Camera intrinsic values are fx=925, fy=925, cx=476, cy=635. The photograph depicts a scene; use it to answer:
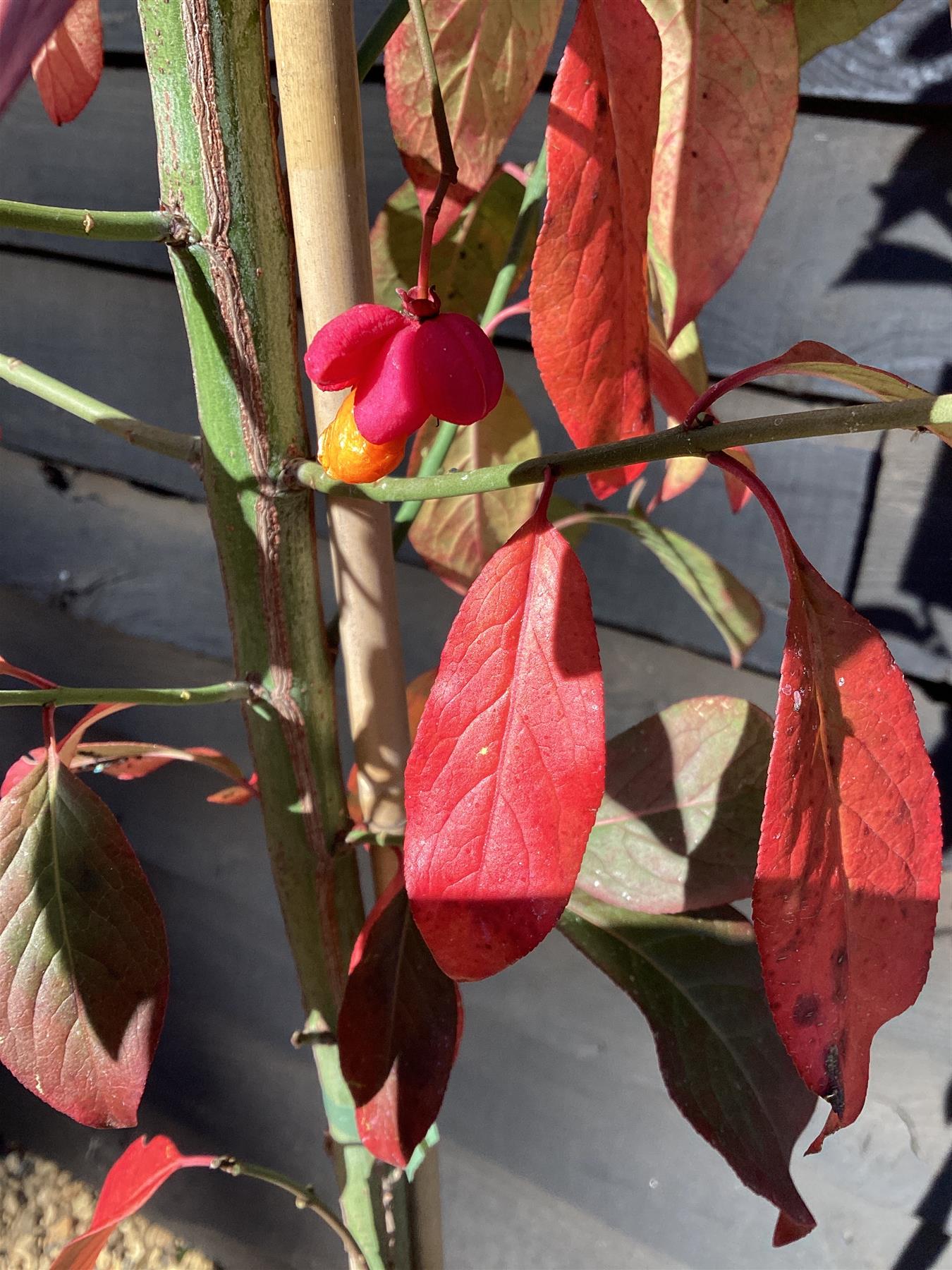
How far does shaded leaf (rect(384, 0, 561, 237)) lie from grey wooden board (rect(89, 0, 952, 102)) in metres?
0.24

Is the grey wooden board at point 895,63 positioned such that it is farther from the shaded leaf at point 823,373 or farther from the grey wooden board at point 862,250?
the shaded leaf at point 823,373

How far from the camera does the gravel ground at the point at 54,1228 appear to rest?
1.12 meters

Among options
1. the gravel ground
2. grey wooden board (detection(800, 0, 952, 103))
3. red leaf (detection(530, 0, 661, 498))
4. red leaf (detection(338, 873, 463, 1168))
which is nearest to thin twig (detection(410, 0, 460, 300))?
red leaf (detection(530, 0, 661, 498))

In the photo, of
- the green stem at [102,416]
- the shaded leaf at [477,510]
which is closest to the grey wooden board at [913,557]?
the shaded leaf at [477,510]

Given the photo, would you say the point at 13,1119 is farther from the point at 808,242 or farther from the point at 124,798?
the point at 808,242

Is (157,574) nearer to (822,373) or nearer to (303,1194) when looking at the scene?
(303,1194)

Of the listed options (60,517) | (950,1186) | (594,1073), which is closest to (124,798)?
(60,517)

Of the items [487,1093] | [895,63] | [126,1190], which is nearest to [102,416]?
[126,1190]

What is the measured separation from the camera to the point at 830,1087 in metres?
0.24

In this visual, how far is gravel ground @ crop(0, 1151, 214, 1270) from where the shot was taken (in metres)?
1.12

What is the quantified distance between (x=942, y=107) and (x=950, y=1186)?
831 millimetres

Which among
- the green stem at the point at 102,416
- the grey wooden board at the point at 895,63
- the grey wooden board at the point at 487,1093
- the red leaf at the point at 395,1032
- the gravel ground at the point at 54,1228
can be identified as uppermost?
the grey wooden board at the point at 895,63

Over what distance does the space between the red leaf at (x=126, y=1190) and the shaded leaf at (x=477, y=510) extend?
0.34 meters

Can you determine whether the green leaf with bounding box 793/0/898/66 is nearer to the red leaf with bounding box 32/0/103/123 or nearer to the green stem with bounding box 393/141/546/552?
the green stem with bounding box 393/141/546/552
